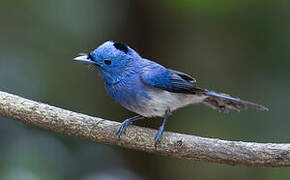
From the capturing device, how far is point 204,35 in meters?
5.94

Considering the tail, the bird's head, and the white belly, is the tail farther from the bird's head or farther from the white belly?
the bird's head

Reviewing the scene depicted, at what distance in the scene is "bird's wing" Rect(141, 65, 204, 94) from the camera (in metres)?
4.28

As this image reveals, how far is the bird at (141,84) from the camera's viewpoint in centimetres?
418

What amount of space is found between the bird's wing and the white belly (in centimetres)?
6

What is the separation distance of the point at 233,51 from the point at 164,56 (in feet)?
3.06

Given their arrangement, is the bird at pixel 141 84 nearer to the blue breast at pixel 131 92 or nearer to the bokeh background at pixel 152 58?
the blue breast at pixel 131 92

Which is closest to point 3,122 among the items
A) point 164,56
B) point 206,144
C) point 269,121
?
point 164,56

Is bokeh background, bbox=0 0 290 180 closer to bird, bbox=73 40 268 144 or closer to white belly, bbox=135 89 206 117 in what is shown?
bird, bbox=73 40 268 144

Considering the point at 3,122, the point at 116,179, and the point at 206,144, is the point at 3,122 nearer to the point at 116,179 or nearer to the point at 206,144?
the point at 116,179

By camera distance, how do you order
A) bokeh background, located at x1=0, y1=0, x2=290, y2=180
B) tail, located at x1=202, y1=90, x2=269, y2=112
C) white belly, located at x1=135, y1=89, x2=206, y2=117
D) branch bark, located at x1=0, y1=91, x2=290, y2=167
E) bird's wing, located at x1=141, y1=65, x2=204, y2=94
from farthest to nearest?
bokeh background, located at x1=0, y1=0, x2=290, y2=180 → tail, located at x1=202, y1=90, x2=269, y2=112 → bird's wing, located at x1=141, y1=65, x2=204, y2=94 → white belly, located at x1=135, y1=89, x2=206, y2=117 → branch bark, located at x1=0, y1=91, x2=290, y2=167

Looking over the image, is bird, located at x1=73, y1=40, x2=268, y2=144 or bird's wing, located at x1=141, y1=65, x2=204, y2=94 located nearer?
bird, located at x1=73, y1=40, x2=268, y2=144

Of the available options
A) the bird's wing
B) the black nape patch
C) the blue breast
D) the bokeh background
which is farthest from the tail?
the black nape patch

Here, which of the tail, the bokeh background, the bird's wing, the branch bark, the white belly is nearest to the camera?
the branch bark

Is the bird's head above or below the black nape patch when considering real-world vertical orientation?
below
